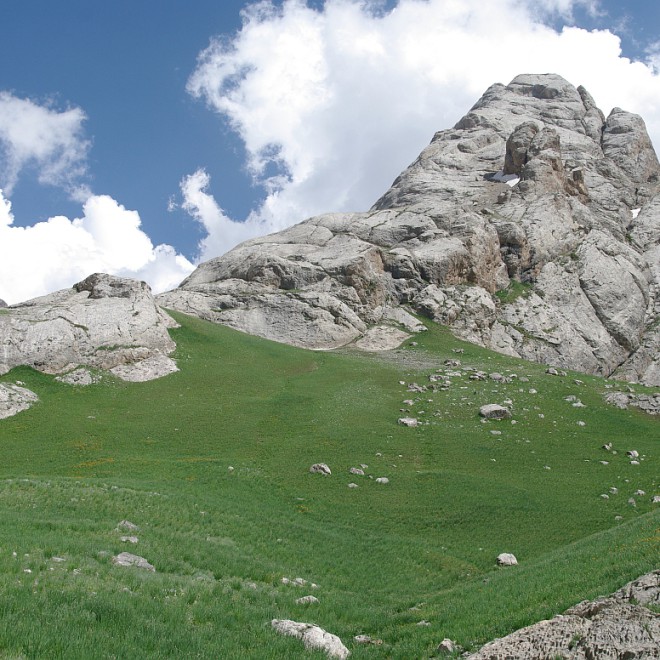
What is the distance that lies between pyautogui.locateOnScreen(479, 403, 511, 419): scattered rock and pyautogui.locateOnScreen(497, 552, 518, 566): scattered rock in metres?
23.9

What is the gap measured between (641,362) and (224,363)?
7381cm

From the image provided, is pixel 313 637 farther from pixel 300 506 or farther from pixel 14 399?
pixel 14 399

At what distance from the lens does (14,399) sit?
159 feet

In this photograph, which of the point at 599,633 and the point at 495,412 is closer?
the point at 599,633

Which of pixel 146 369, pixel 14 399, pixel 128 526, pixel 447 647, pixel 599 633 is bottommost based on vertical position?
pixel 447 647

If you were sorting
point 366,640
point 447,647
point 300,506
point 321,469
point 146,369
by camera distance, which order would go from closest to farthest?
1. point 447,647
2. point 366,640
3. point 300,506
4. point 321,469
5. point 146,369

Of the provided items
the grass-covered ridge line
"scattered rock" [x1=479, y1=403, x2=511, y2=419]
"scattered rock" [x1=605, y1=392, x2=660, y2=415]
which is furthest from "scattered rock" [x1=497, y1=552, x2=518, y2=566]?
"scattered rock" [x1=605, y1=392, x2=660, y2=415]

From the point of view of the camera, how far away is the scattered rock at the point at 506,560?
25.9 meters

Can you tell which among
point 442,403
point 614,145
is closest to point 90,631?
point 442,403

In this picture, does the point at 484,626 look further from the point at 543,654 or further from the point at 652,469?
the point at 652,469

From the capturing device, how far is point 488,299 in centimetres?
9538

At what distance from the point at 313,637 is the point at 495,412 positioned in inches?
1579

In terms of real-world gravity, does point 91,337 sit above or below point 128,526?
above

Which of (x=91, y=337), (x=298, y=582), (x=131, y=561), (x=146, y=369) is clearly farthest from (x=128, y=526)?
(x=91, y=337)
